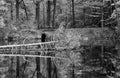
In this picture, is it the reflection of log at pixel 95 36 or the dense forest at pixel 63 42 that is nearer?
the dense forest at pixel 63 42

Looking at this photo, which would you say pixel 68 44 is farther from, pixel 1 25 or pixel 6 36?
pixel 6 36

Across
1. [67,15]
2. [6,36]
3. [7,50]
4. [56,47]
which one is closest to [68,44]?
[56,47]

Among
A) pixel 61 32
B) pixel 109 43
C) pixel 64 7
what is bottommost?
pixel 109 43

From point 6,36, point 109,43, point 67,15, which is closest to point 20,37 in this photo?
point 6,36

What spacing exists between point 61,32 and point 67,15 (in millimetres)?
15784

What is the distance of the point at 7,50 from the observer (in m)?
21.1

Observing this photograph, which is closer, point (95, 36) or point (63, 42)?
point (63, 42)

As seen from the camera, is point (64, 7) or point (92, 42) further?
point (64, 7)

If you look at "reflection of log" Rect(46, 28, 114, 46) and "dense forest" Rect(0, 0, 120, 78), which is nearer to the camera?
"dense forest" Rect(0, 0, 120, 78)

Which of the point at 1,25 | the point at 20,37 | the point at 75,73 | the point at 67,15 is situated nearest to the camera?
the point at 75,73

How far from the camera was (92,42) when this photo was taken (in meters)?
27.8

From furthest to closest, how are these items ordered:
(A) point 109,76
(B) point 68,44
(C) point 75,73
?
1. (B) point 68,44
2. (C) point 75,73
3. (A) point 109,76

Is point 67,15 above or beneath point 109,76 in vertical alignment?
above

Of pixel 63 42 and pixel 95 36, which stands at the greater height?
pixel 63 42
